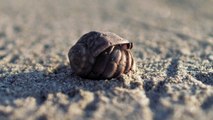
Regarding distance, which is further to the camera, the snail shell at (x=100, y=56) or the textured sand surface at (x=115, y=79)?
the snail shell at (x=100, y=56)

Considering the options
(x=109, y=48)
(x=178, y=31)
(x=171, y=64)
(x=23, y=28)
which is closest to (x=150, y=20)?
(x=178, y=31)

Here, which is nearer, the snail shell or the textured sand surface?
the textured sand surface

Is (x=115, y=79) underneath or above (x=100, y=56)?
underneath

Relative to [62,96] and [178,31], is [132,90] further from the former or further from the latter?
[178,31]
